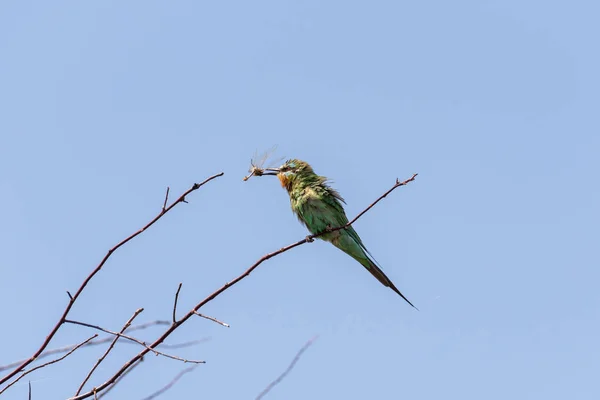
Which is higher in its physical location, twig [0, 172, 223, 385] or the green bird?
the green bird

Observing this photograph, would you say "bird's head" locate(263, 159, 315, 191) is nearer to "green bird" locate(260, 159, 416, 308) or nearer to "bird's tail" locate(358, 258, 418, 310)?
"green bird" locate(260, 159, 416, 308)

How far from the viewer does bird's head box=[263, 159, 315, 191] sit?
5.94m

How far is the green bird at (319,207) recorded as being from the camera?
217 inches

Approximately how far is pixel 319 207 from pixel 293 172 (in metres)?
0.41

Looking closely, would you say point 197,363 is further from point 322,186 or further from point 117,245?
point 322,186

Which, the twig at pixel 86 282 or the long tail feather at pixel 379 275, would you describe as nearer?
the twig at pixel 86 282

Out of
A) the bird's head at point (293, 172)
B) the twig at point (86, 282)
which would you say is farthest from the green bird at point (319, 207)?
the twig at point (86, 282)

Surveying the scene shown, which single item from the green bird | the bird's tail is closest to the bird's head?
the green bird

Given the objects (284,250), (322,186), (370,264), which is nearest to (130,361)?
(284,250)

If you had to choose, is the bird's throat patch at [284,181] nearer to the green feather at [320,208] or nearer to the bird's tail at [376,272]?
the green feather at [320,208]

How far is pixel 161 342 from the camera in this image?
7.48 feet

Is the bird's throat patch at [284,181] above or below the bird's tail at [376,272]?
above

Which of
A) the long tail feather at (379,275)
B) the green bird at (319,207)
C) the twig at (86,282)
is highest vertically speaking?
the green bird at (319,207)

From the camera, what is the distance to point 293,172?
597cm
